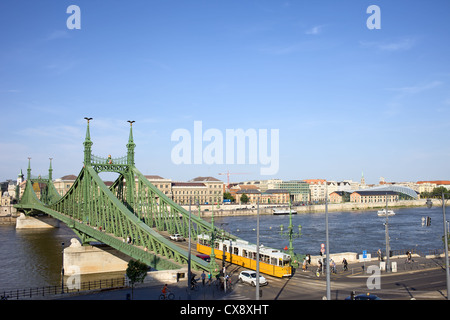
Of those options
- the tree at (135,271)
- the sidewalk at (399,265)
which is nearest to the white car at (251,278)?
the sidewalk at (399,265)

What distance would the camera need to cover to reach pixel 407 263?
41.0 metres

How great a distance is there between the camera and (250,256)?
1533 inches

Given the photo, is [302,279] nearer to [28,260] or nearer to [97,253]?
[97,253]

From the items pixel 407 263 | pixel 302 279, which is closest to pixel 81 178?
pixel 302 279

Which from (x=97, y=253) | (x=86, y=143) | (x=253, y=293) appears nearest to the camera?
(x=253, y=293)

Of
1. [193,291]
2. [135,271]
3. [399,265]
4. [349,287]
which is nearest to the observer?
[135,271]

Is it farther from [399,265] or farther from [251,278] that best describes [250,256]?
[399,265]

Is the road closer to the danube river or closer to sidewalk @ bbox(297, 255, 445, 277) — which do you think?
sidewalk @ bbox(297, 255, 445, 277)

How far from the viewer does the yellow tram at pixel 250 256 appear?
3469cm

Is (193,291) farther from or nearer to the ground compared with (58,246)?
farther from the ground

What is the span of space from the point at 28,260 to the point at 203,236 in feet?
98.7

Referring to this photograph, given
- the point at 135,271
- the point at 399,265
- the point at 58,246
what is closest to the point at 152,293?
the point at 135,271

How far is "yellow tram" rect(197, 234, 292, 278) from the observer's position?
3469 centimetres

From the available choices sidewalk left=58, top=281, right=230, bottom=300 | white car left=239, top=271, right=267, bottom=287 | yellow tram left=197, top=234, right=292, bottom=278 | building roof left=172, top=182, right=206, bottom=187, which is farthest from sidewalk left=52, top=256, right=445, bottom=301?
building roof left=172, top=182, right=206, bottom=187
